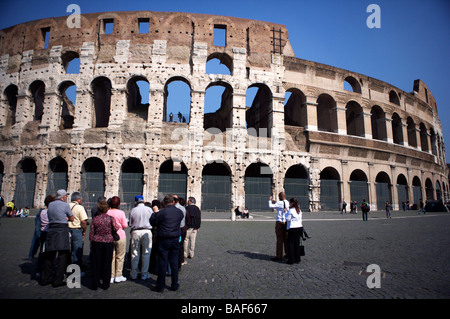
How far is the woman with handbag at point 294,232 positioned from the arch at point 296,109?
A: 15.1 meters

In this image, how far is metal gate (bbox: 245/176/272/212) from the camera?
16.9m

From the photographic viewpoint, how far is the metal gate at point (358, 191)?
1942 cm

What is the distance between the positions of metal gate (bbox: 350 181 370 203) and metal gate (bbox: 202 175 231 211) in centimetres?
1026

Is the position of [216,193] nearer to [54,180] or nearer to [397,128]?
[54,180]

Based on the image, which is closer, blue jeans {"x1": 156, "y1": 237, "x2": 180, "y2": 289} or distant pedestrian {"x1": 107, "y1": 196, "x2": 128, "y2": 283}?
blue jeans {"x1": 156, "y1": 237, "x2": 180, "y2": 289}

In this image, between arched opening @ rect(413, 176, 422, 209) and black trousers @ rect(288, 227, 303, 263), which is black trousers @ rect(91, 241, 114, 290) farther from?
arched opening @ rect(413, 176, 422, 209)

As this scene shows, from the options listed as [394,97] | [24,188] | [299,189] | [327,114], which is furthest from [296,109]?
[24,188]

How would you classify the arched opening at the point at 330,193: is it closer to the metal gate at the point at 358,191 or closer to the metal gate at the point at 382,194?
the metal gate at the point at 358,191

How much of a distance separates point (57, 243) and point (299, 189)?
16.3m

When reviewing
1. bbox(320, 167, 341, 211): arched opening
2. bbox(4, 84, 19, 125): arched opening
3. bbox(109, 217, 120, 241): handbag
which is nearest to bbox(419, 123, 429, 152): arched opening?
bbox(320, 167, 341, 211): arched opening

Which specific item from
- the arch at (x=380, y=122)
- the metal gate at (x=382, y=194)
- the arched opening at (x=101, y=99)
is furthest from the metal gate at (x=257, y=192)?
the arch at (x=380, y=122)

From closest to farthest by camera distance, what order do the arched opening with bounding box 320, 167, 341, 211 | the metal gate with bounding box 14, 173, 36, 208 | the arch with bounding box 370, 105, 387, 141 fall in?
the metal gate with bounding box 14, 173, 36, 208 < the arched opening with bounding box 320, 167, 341, 211 < the arch with bounding box 370, 105, 387, 141

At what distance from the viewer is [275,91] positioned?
18.0m

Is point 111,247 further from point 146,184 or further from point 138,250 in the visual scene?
point 146,184
